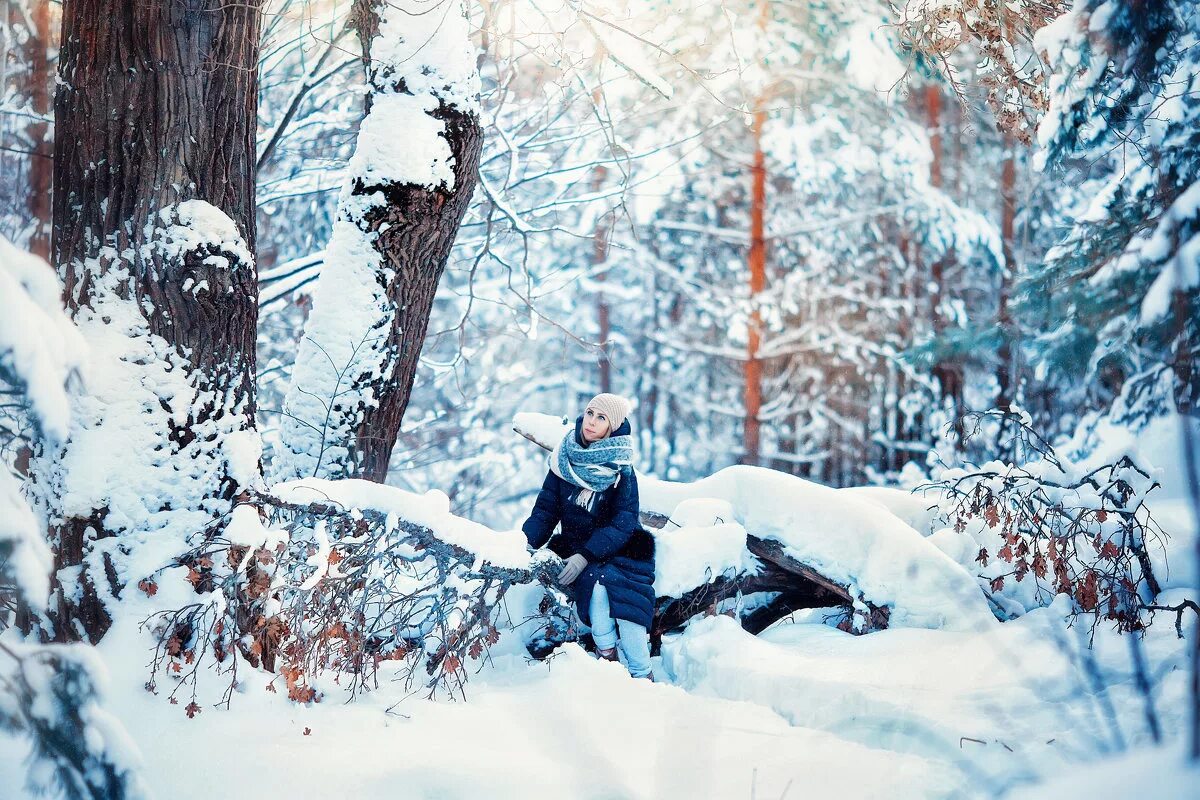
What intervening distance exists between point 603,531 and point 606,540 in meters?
0.05

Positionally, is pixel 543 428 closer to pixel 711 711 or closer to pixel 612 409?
pixel 612 409

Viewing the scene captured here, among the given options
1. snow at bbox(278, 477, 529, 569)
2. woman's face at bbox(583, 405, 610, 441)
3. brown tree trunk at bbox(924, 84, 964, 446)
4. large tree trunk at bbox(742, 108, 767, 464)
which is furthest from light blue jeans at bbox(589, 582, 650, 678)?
brown tree trunk at bbox(924, 84, 964, 446)

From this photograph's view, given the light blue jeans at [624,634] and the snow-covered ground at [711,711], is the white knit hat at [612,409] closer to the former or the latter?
the snow-covered ground at [711,711]

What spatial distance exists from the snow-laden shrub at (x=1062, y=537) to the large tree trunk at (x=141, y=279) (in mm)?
3621

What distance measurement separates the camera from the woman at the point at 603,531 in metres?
4.09

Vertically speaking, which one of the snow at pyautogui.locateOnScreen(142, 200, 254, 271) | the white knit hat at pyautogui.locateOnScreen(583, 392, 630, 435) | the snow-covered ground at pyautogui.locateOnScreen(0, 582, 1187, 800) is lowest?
the snow-covered ground at pyautogui.locateOnScreen(0, 582, 1187, 800)

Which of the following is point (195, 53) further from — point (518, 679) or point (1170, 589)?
point (1170, 589)

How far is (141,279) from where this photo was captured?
3006 millimetres

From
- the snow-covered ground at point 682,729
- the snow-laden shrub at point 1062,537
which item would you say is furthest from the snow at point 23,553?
the snow-laden shrub at point 1062,537

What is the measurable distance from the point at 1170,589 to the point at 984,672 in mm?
1343

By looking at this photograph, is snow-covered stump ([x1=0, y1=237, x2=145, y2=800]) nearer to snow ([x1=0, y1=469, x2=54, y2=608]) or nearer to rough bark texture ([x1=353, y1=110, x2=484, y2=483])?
snow ([x1=0, y1=469, x2=54, y2=608])

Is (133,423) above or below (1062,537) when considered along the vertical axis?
above

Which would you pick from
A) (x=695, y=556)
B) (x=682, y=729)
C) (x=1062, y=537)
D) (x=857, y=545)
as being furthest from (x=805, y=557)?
(x=682, y=729)

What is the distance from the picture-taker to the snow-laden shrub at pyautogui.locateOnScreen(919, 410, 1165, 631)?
3730 mm
